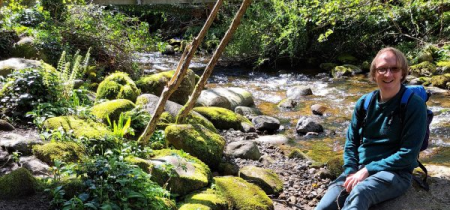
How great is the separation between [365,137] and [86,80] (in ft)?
19.7

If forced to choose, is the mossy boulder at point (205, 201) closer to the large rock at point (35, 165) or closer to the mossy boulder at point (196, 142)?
the mossy boulder at point (196, 142)

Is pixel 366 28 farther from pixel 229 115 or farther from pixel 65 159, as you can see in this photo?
pixel 65 159

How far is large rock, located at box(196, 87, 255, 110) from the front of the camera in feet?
30.7

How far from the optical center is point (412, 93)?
10.5ft

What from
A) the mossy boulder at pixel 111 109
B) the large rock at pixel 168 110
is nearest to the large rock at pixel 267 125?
the large rock at pixel 168 110

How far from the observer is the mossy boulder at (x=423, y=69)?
12727mm

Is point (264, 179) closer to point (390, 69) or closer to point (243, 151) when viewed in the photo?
point (243, 151)

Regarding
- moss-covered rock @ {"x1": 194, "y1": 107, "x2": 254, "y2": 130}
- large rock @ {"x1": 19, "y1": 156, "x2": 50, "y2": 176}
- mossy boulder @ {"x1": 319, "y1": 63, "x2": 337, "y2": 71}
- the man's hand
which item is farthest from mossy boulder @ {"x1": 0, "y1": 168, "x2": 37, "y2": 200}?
mossy boulder @ {"x1": 319, "y1": 63, "x2": 337, "y2": 71}

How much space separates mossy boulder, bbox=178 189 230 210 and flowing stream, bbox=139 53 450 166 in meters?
3.45

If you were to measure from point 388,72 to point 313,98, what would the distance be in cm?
812

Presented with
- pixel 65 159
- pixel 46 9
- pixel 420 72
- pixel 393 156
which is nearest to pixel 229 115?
pixel 65 159

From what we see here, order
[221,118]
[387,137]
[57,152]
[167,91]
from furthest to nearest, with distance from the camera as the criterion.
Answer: [221,118]
[167,91]
[57,152]
[387,137]

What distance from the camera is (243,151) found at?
21.4 ft

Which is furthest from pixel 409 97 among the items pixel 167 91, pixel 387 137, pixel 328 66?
pixel 328 66
